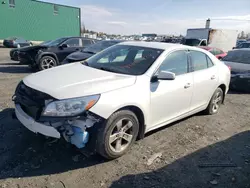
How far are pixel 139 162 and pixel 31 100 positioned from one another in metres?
1.74

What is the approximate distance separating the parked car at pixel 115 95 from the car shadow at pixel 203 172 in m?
0.60

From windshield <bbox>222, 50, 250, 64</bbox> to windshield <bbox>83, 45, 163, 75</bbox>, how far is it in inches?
219

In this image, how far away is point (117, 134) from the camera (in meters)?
3.07

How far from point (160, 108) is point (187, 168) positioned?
3.26 ft

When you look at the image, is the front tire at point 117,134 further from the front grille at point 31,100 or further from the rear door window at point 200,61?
the rear door window at point 200,61

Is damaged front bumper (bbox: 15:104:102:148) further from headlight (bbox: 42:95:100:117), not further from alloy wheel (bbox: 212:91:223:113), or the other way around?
alloy wheel (bbox: 212:91:223:113)

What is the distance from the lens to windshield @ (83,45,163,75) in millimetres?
3568

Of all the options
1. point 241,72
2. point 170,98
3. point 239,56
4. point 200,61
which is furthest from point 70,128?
point 239,56

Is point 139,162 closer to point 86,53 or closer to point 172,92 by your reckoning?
point 172,92

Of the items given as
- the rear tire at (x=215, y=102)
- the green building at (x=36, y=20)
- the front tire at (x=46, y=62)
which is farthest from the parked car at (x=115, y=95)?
the green building at (x=36, y=20)

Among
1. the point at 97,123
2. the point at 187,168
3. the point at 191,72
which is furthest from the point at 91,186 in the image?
the point at 191,72

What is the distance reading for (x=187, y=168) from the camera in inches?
121

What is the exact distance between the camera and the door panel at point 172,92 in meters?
3.45

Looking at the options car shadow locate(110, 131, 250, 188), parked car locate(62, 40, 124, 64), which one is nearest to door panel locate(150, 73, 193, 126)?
car shadow locate(110, 131, 250, 188)
